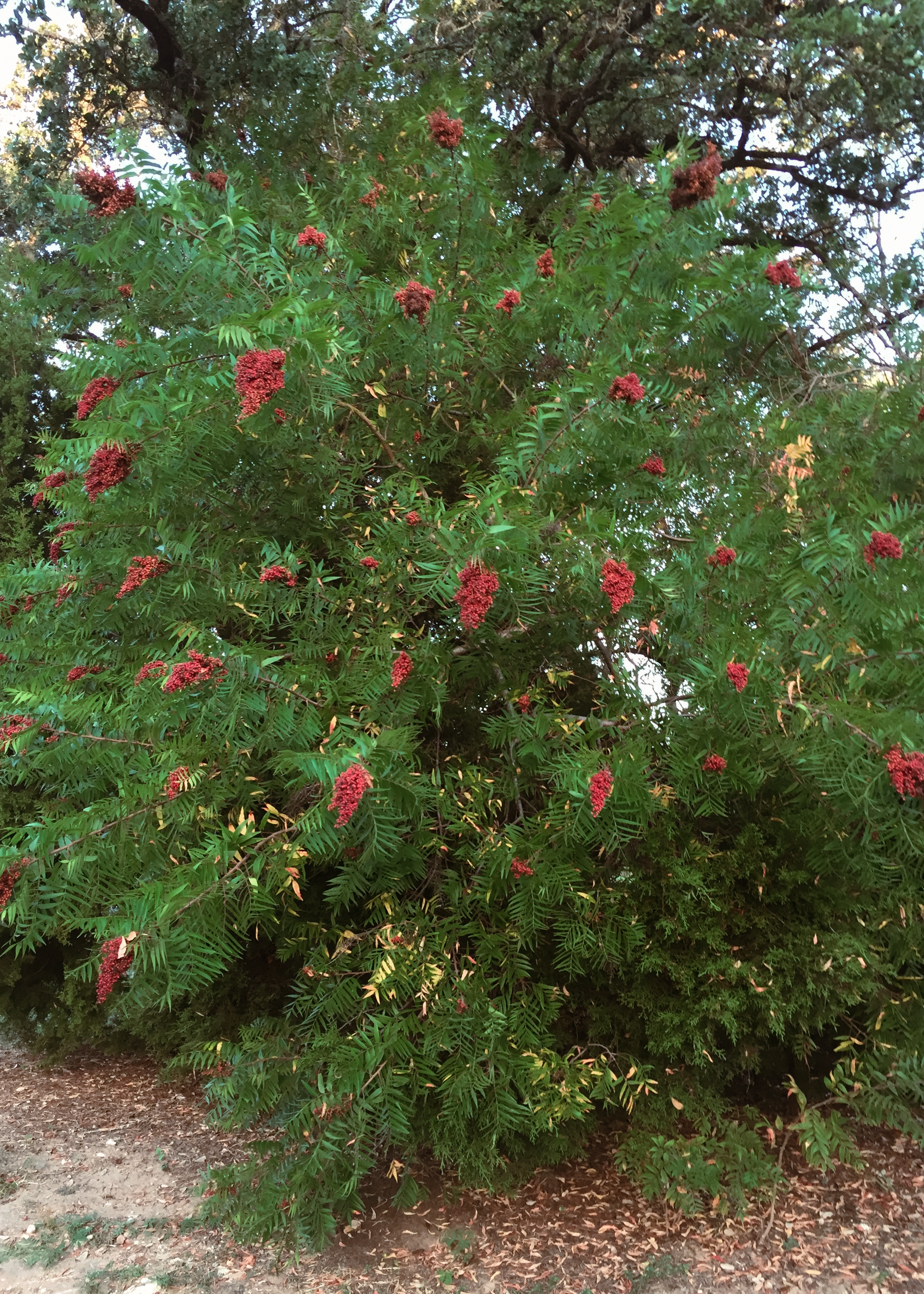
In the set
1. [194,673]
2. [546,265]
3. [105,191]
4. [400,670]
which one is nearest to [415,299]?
[546,265]

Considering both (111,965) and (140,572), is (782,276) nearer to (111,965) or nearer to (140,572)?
(140,572)

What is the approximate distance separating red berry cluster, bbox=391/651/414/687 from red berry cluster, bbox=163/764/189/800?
649mm

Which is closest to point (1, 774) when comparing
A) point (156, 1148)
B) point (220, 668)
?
point (156, 1148)

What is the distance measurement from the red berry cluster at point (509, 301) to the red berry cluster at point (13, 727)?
208 centimetres

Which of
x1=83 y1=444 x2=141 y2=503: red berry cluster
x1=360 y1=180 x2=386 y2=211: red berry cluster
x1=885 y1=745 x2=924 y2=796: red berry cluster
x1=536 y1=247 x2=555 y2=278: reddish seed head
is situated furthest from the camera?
x1=360 y1=180 x2=386 y2=211: red berry cluster

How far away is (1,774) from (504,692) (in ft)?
10.4

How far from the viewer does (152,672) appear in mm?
2488

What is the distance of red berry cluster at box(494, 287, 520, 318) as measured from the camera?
119 inches

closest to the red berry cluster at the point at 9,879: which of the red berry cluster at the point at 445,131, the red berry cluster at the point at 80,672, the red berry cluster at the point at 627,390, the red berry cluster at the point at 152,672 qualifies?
the red berry cluster at the point at 152,672

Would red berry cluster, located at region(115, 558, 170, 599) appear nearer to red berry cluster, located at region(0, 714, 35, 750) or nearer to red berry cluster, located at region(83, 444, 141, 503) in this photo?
red berry cluster, located at region(83, 444, 141, 503)

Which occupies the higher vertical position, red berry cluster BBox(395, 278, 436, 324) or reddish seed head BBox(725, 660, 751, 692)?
red berry cluster BBox(395, 278, 436, 324)

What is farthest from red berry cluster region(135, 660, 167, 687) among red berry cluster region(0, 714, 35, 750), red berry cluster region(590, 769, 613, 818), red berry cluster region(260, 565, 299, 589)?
red berry cluster region(590, 769, 613, 818)

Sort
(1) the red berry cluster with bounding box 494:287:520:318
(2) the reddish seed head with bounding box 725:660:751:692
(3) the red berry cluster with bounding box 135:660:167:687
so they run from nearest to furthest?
(2) the reddish seed head with bounding box 725:660:751:692
(3) the red berry cluster with bounding box 135:660:167:687
(1) the red berry cluster with bounding box 494:287:520:318

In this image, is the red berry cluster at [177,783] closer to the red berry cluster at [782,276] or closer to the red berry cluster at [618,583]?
the red berry cluster at [618,583]
